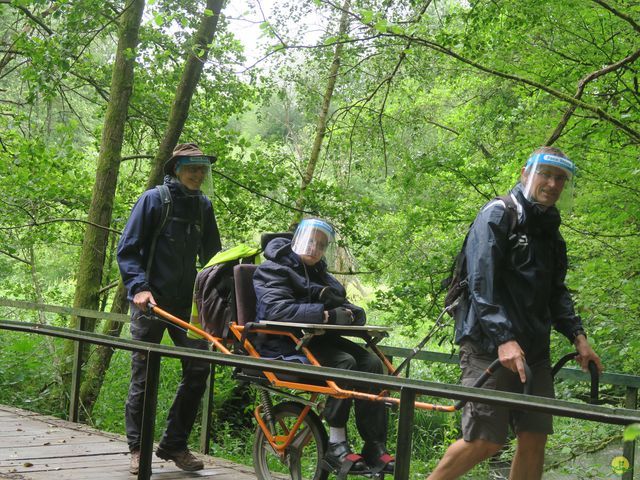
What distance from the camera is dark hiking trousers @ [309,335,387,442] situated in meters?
4.53

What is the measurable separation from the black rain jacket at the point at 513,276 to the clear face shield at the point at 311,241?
1.36m

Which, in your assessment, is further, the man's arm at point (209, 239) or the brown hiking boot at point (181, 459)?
the man's arm at point (209, 239)

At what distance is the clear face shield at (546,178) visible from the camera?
3.92 metres

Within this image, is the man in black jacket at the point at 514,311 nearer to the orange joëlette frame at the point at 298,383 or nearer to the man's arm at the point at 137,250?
the orange joëlette frame at the point at 298,383

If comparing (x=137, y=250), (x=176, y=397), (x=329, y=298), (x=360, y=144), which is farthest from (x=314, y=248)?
(x=360, y=144)

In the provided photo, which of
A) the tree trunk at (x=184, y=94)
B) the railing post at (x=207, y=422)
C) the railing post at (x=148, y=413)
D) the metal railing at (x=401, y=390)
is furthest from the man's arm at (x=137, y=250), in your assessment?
the tree trunk at (x=184, y=94)

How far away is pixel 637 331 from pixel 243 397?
18.0ft

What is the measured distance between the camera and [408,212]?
398 inches

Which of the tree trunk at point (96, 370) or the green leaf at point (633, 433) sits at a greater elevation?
the green leaf at point (633, 433)

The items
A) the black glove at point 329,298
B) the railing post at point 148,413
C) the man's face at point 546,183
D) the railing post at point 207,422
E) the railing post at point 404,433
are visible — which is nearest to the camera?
the railing post at point 404,433

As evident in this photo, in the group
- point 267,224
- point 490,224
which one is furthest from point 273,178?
point 490,224

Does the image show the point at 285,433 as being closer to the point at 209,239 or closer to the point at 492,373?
the point at 209,239

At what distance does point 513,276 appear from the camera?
3.83 metres

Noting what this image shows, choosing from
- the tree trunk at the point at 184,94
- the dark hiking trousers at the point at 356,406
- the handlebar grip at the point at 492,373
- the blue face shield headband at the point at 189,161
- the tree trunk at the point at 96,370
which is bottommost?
the tree trunk at the point at 96,370
